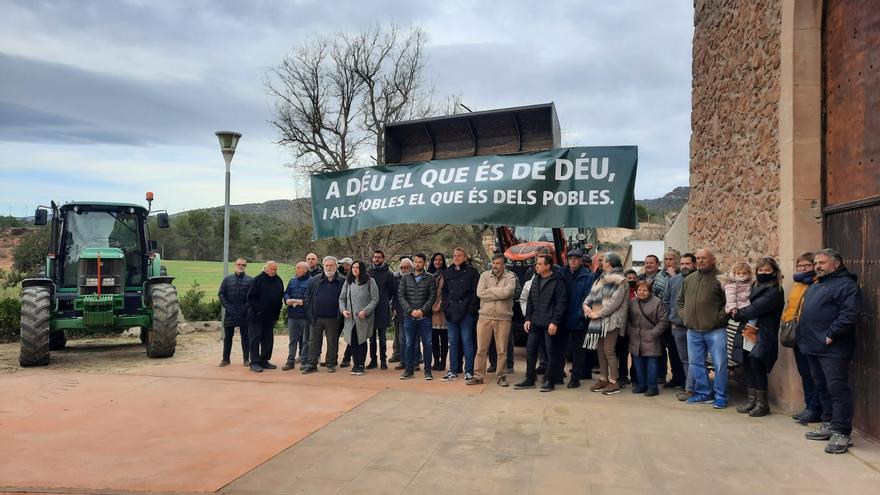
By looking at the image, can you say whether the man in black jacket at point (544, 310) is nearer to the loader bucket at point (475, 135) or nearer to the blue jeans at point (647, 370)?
the blue jeans at point (647, 370)

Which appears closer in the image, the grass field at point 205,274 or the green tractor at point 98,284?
the green tractor at point 98,284

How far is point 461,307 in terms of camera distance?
318 inches

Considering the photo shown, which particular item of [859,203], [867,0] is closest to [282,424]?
[859,203]

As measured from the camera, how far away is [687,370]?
7074 mm

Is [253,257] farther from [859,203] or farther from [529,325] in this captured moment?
[859,203]

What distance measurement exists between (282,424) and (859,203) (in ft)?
18.7

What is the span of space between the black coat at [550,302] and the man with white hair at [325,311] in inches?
119

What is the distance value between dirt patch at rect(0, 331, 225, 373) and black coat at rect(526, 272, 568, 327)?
6236mm

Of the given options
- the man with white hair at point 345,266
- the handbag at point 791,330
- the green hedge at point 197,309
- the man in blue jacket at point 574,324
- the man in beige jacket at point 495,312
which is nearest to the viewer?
the handbag at point 791,330

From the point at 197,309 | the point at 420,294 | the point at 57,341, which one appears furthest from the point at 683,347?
the point at 197,309

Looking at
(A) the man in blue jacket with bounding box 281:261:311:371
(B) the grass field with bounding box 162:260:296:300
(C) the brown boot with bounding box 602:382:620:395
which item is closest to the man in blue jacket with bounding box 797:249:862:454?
(C) the brown boot with bounding box 602:382:620:395

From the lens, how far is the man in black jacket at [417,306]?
27.4 ft

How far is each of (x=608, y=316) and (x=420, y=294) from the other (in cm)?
257

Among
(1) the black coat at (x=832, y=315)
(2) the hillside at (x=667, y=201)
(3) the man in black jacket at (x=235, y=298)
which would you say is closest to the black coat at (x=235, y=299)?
(3) the man in black jacket at (x=235, y=298)
